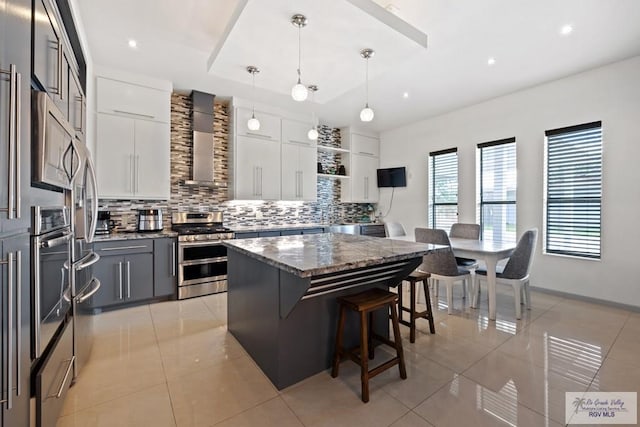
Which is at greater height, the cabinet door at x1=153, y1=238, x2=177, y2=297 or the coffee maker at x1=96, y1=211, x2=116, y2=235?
the coffee maker at x1=96, y1=211, x2=116, y2=235

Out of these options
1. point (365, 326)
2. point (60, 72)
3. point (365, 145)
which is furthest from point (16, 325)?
point (365, 145)

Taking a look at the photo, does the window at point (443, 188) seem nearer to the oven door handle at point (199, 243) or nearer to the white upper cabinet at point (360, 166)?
the white upper cabinet at point (360, 166)

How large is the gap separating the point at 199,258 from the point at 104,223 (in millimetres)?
1195

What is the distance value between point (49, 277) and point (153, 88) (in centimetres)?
310

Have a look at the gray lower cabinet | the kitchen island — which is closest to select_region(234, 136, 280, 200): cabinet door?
the gray lower cabinet

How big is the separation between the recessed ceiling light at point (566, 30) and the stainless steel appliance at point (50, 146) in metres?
3.94

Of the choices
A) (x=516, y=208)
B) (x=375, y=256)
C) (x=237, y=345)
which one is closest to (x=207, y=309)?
(x=237, y=345)

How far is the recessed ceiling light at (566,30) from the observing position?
2656mm

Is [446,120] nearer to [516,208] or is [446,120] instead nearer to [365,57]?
[516,208]

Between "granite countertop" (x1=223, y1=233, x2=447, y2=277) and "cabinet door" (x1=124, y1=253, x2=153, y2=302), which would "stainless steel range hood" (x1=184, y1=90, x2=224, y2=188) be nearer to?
"cabinet door" (x1=124, y1=253, x2=153, y2=302)

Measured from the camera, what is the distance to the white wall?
10.7 ft

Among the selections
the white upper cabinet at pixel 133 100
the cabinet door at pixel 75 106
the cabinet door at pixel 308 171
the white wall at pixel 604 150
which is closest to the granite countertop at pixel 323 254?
the cabinet door at pixel 75 106

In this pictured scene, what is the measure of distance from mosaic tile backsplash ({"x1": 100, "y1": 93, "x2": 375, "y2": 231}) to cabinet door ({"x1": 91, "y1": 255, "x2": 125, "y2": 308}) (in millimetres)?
681

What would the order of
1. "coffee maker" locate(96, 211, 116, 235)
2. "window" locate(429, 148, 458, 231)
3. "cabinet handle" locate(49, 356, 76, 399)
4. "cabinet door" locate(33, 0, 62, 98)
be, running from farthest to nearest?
"window" locate(429, 148, 458, 231), "coffee maker" locate(96, 211, 116, 235), "cabinet handle" locate(49, 356, 76, 399), "cabinet door" locate(33, 0, 62, 98)
